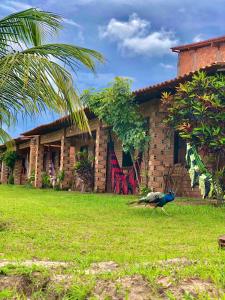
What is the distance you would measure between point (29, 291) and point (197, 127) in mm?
8243

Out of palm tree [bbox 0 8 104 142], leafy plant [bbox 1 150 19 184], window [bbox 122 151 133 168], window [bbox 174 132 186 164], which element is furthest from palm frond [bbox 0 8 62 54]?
leafy plant [bbox 1 150 19 184]

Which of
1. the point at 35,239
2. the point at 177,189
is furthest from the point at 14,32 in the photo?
the point at 177,189

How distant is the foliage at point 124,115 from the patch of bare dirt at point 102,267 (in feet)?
31.4

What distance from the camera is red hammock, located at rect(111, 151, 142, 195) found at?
16531mm

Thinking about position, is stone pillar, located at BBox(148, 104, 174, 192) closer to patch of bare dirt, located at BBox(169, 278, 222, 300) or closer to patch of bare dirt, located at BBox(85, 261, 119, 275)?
patch of bare dirt, located at BBox(85, 261, 119, 275)

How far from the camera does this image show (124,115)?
14680 mm

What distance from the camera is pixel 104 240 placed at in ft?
23.0

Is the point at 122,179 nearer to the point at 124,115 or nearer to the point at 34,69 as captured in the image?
the point at 124,115

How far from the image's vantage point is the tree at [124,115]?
1461 centimetres

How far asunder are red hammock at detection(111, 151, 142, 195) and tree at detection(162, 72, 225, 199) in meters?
4.34

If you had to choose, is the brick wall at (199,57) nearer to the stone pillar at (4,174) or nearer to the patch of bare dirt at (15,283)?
the stone pillar at (4,174)

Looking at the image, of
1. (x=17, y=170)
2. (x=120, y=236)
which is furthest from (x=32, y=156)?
(x=120, y=236)

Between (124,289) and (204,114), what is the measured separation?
8.18 meters

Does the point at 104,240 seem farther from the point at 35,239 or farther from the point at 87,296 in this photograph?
the point at 87,296
